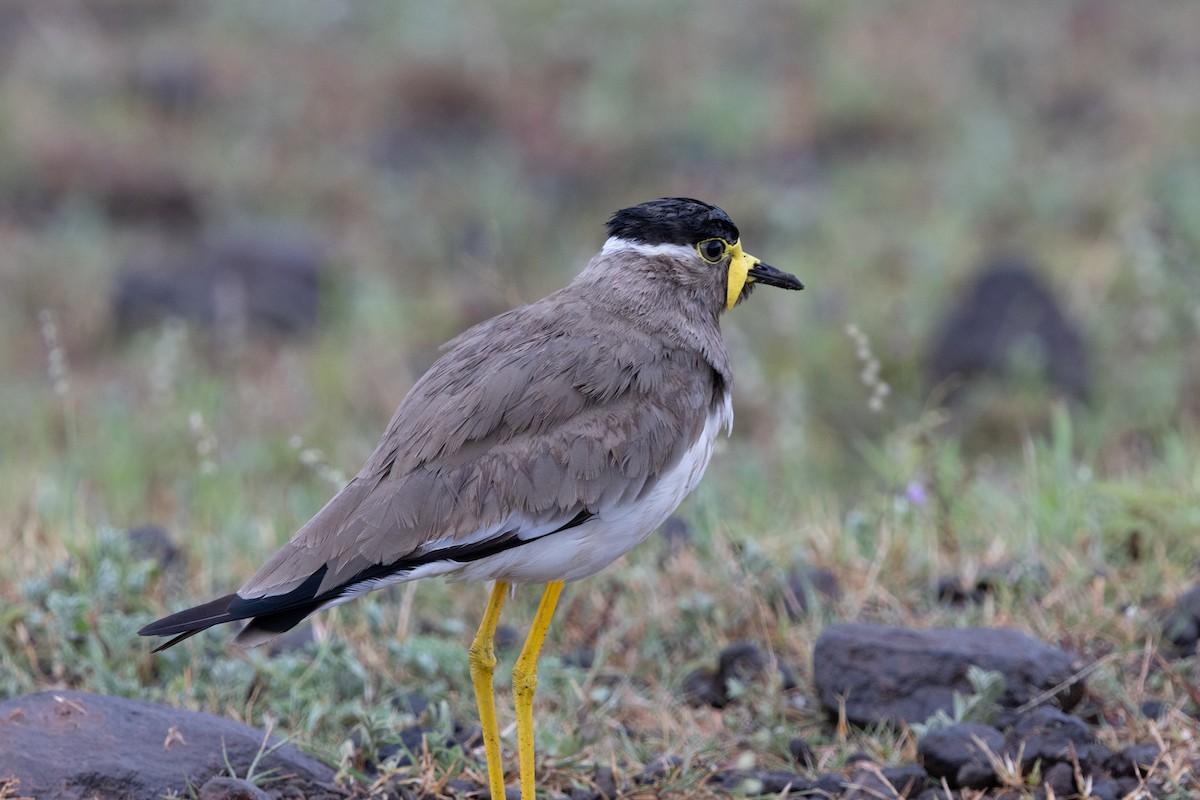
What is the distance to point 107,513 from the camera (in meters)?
5.97

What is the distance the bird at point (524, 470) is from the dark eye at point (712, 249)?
0.17 metres

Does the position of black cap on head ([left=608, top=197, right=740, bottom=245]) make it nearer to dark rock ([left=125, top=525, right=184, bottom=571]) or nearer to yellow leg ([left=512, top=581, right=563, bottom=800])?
yellow leg ([left=512, top=581, right=563, bottom=800])

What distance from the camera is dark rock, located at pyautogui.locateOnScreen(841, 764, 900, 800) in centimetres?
362

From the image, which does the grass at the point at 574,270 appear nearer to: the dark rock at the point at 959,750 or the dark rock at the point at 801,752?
the dark rock at the point at 801,752

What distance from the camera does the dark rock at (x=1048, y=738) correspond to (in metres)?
3.66

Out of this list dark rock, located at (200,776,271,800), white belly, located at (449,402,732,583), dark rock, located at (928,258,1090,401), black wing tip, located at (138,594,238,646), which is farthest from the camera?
dark rock, located at (928,258,1090,401)

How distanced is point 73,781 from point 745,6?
456 inches

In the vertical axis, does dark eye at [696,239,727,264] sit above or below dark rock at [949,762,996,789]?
above

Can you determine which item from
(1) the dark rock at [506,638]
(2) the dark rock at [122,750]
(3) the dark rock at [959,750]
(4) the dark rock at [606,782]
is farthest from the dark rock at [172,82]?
(3) the dark rock at [959,750]

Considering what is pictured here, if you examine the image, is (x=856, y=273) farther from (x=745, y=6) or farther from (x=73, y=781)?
(x=73, y=781)

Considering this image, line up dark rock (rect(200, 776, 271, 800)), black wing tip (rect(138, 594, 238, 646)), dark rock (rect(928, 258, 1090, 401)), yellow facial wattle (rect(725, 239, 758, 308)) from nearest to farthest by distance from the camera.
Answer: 1. black wing tip (rect(138, 594, 238, 646))
2. dark rock (rect(200, 776, 271, 800))
3. yellow facial wattle (rect(725, 239, 758, 308))
4. dark rock (rect(928, 258, 1090, 401))

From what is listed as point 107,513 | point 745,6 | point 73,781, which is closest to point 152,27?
point 745,6

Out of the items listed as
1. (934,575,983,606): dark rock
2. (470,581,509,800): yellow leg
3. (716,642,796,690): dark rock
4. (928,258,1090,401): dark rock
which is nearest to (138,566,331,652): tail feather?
(470,581,509,800): yellow leg

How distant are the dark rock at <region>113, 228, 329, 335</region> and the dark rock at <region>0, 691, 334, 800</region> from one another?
5604 millimetres
